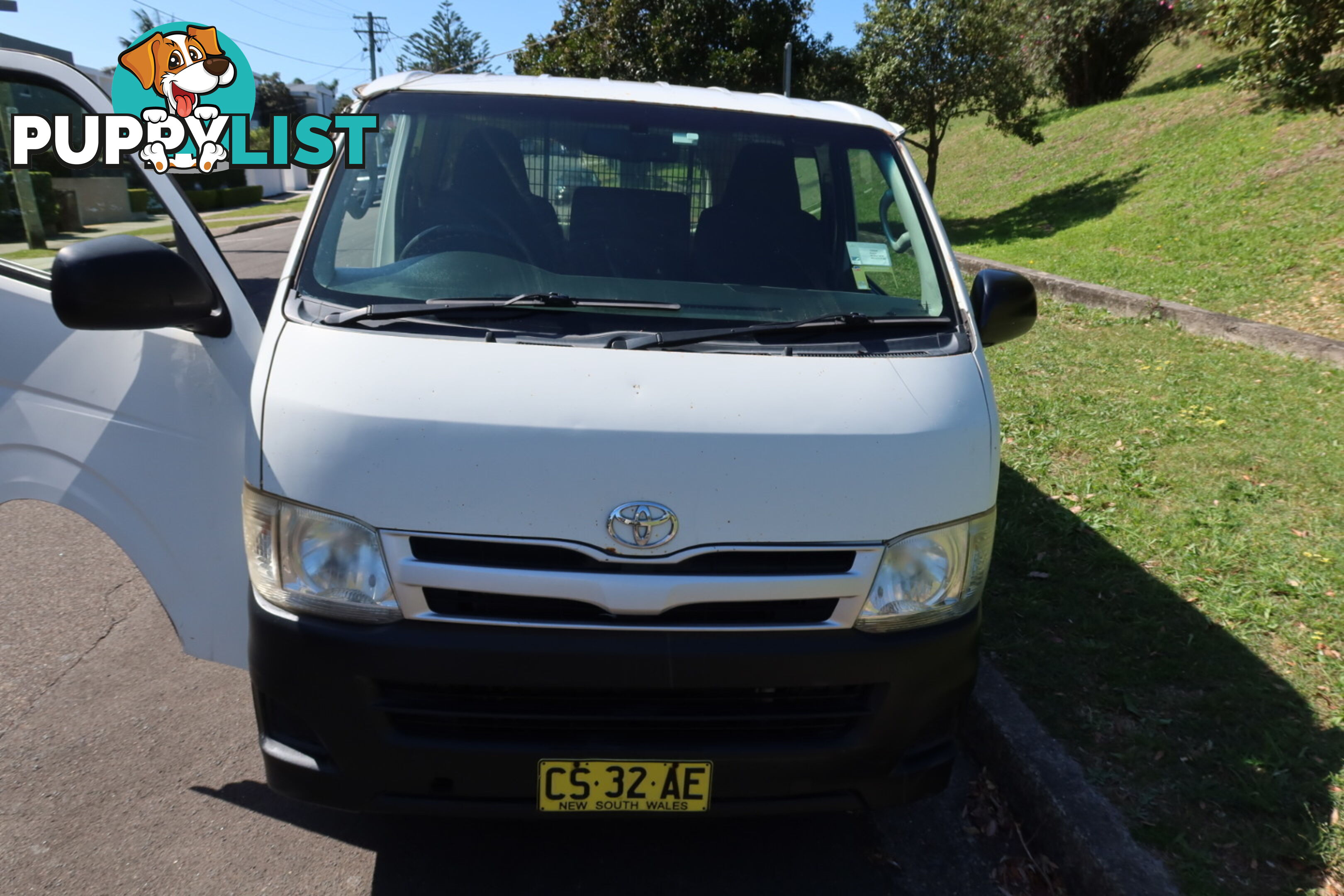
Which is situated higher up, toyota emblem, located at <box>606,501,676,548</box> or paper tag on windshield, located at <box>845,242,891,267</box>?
paper tag on windshield, located at <box>845,242,891,267</box>

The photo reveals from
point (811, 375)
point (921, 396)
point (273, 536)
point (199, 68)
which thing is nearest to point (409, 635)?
point (273, 536)

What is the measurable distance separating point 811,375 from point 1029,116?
62.0 feet

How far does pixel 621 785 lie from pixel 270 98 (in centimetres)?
8856

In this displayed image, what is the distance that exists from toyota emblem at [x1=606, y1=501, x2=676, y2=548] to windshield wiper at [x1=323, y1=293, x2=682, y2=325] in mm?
740

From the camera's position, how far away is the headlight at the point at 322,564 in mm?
2291

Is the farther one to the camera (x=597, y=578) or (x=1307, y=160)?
(x=1307, y=160)

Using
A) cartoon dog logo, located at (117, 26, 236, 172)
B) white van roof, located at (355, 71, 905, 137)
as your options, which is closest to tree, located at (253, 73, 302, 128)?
cartoon dog logo, located at (117, 26, 236, 172)

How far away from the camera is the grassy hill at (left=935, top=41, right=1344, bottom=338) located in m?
9.47

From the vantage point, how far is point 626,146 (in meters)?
3.31

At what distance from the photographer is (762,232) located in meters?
3.26

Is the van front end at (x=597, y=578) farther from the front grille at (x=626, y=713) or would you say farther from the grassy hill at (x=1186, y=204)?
the grassy hill at (x=1186, y=204)

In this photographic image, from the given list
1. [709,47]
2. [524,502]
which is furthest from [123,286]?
[709,47]

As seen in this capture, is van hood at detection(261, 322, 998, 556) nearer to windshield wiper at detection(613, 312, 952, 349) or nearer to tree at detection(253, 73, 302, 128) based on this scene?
windshield wiper at detection(613, 312, 952, 349)

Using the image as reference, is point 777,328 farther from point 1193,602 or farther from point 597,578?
point 1193,602
